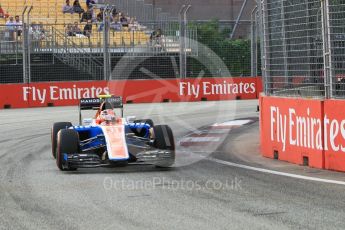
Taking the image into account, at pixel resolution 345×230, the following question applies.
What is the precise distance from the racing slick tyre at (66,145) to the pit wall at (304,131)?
11.1 ft

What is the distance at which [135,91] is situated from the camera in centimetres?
2759

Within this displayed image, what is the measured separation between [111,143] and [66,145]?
2.23 ft

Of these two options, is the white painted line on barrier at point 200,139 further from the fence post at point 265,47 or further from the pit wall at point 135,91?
the pit wall at point 135,91

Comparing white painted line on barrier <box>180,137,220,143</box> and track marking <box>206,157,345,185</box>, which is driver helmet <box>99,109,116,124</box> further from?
white painted line on barrier <box>180,137,220,143</box>

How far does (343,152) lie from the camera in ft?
33.1

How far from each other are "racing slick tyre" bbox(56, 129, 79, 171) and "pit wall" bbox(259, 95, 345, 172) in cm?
338

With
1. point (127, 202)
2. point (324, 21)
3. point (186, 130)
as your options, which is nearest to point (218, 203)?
point (127, 202)

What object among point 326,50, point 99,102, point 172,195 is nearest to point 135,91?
point 99,102

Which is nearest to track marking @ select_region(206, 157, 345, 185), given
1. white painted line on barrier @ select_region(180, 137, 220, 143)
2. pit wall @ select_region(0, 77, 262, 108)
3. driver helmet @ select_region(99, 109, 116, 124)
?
driver helmet @ select_region(99, 109, 116, 124)

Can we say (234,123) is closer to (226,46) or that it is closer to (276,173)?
(276,173)

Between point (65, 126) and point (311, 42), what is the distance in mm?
4441

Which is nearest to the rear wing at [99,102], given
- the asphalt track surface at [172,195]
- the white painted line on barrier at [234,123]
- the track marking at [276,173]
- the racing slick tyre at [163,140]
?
the asphalt track surface at [172,195]

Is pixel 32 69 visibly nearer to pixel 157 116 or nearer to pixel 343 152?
pixel 157 116

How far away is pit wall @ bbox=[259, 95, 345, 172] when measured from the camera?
1029 cm
